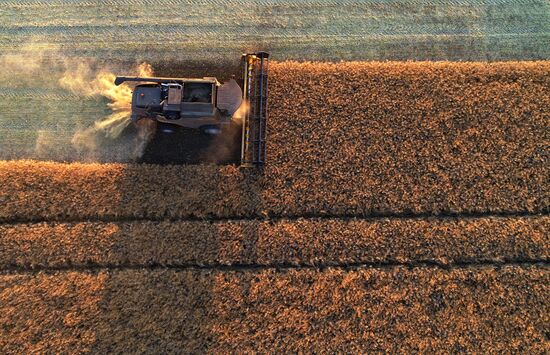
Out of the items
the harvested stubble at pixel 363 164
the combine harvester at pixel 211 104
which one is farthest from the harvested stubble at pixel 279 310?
the combine harvester at pixel 211 104

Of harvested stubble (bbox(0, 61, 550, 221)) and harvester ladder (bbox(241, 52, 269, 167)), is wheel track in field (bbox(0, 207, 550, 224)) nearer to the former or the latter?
harvested stubble (bbox(0, 61, 550, 221))

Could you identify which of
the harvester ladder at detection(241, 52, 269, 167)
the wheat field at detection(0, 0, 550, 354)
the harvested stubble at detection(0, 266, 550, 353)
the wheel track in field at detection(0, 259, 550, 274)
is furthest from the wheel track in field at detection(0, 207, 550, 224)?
the harvester ladder at detection(241, 52, 269, 167)

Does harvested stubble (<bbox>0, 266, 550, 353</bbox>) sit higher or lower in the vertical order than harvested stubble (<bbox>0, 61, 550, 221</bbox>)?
lower

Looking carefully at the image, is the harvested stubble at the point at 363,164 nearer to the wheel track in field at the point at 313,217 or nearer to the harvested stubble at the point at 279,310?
the wheel track in field at the point at 313,217

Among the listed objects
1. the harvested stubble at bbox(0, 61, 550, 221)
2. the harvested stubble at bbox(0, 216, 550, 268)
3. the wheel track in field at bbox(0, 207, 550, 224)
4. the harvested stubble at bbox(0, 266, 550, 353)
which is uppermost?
the harvested stubble at bbox(0, 61, 550, 221)

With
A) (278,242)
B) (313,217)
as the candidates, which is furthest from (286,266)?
(313,217)
